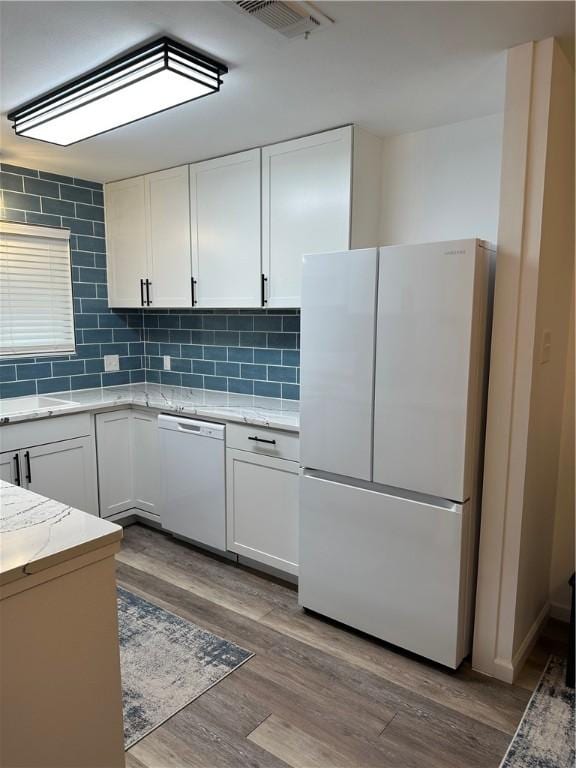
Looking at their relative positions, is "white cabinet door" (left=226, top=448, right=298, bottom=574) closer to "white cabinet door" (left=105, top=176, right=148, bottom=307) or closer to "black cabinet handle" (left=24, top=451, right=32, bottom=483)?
"black cabinet handle" (left=24, top=451, right=32, bottom=483)

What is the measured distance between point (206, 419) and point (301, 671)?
1415 mm

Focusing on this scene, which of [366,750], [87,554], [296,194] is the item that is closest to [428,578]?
[366,750]

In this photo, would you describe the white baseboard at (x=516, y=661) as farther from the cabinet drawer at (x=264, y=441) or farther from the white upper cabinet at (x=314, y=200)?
the white upper cabinet at (x=314, y=200)

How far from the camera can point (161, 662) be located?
7.28 feet

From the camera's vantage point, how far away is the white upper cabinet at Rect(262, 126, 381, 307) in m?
2.59

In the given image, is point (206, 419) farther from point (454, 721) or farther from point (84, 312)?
point (454, 721)

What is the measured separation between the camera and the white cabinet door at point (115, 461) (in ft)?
11.0

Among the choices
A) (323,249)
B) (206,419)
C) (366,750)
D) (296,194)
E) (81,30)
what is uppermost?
(81,30)

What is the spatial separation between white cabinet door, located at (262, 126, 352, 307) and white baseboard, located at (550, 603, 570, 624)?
1.97m

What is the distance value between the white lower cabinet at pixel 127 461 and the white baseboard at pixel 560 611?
2335mm

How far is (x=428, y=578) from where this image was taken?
212 cm

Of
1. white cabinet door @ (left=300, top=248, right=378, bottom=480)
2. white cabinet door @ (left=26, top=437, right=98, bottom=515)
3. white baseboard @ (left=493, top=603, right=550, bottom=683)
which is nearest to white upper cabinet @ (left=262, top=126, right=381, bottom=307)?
white cabinet door @ (left=300, top=248, right=378, bottom=480)

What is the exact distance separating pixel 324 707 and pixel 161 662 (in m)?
0.71

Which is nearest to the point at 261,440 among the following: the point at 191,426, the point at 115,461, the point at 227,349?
the point at 191,426
